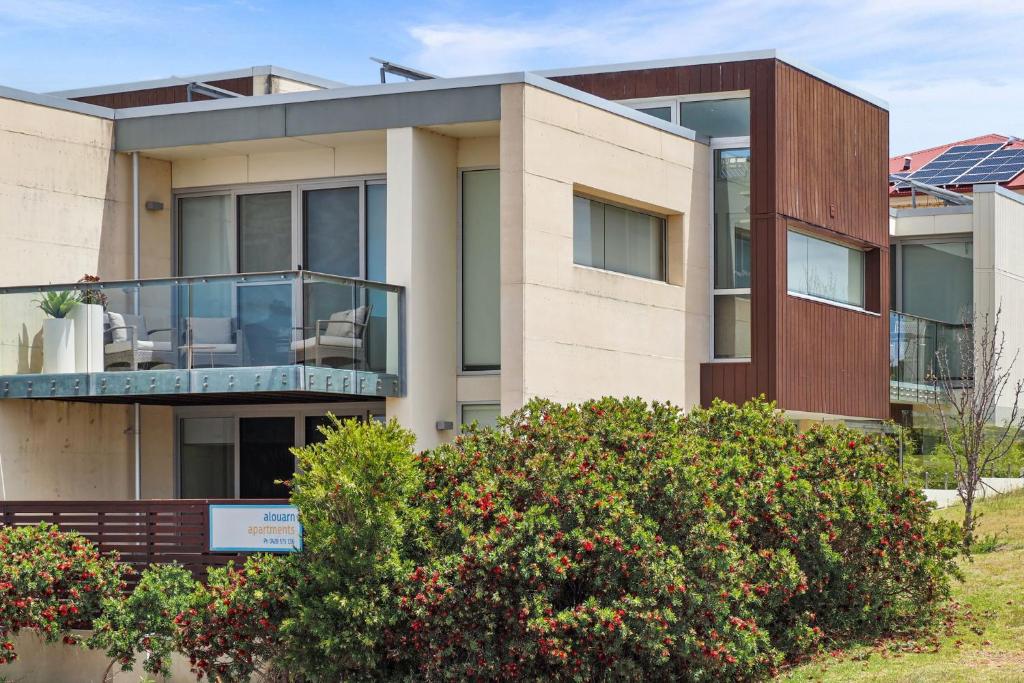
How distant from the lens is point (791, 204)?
23.9 metres

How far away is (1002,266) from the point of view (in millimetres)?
34062

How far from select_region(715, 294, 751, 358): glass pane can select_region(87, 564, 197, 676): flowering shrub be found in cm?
1018

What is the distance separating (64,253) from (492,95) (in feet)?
21.2

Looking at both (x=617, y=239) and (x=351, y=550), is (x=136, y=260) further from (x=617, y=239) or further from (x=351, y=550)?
(x=351, y=550)

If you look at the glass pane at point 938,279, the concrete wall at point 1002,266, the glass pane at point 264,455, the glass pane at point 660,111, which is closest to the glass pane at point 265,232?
the glass pane at point 264,455

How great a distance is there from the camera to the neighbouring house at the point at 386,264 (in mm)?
19484

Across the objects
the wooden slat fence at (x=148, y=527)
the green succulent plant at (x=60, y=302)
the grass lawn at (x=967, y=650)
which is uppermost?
the green succulent plant at (x=60, y=302)

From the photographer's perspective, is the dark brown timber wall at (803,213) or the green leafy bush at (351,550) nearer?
the green leafy bush at (351,550)

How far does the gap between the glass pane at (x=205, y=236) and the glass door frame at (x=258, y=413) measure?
204 cm

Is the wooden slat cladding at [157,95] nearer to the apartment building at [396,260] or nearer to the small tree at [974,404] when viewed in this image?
the apartment building at [396,260]

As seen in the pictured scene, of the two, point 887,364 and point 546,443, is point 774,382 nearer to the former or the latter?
point 887,364

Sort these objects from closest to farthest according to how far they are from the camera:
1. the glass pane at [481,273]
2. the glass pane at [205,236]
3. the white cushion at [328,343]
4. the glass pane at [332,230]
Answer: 1. the white cushion at [328,343]
2. the glass pane at [481,273]
3. the glass pane at [332,230]
4. the glass pane at [205,236]

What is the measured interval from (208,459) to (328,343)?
4.55m

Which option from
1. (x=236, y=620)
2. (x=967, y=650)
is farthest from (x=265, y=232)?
(x=967, y=650)
